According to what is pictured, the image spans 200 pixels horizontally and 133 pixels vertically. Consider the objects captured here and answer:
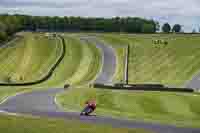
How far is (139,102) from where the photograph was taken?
58844 millimetres

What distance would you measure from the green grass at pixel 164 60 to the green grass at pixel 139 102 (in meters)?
33.9

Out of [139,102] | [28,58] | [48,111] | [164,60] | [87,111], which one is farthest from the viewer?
[28,58]

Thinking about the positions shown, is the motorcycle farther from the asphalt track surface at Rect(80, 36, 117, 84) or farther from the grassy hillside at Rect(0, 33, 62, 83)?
the grassy hillside at Rect(0, 33, 62, 83)

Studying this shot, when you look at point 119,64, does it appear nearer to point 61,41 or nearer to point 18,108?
point 61,41

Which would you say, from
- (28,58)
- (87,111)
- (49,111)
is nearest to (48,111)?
(49,111)

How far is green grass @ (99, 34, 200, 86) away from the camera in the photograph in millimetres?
104706

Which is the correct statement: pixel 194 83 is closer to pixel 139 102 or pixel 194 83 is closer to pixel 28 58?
pixel 139 102

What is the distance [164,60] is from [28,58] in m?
A: 34.0

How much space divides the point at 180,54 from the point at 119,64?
63.9 feet

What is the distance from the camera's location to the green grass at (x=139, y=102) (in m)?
54.8

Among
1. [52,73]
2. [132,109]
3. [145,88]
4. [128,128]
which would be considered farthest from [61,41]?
[128,128]

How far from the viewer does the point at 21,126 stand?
111 feet

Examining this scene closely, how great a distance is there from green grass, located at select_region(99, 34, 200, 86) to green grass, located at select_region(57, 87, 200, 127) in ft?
111

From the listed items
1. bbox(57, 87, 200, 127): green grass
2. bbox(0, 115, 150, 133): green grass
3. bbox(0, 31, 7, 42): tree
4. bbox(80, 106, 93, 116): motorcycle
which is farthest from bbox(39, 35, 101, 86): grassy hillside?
bbox(0, 115, 150, 133): green grass
